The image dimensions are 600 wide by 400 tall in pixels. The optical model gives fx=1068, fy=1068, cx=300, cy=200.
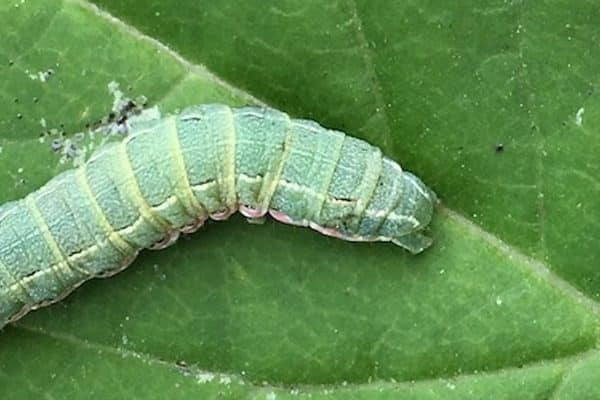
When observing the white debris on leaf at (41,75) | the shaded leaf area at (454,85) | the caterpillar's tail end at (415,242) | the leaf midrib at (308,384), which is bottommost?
the leaf midrib at (308,384)

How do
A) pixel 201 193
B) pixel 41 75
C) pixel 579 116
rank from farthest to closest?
pixel 41 75, pixel 201 193, pixel 579 116

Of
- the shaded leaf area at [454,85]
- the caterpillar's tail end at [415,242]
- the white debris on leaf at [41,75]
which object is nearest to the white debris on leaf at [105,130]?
the white debris on leaf at [41,75]

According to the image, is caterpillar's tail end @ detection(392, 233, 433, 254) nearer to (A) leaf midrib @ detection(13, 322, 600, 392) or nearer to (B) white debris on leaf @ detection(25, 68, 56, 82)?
(A) leaf midrib @ detection(13, 322, 600, 392)

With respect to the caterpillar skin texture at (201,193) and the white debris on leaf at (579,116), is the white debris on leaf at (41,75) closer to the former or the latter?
the caterpillar skin texture at (201,193)

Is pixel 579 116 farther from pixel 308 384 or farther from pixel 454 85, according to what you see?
pixel 308 384

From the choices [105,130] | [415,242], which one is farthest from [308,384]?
[105,130]

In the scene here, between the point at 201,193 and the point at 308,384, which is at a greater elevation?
the point at 201,193
